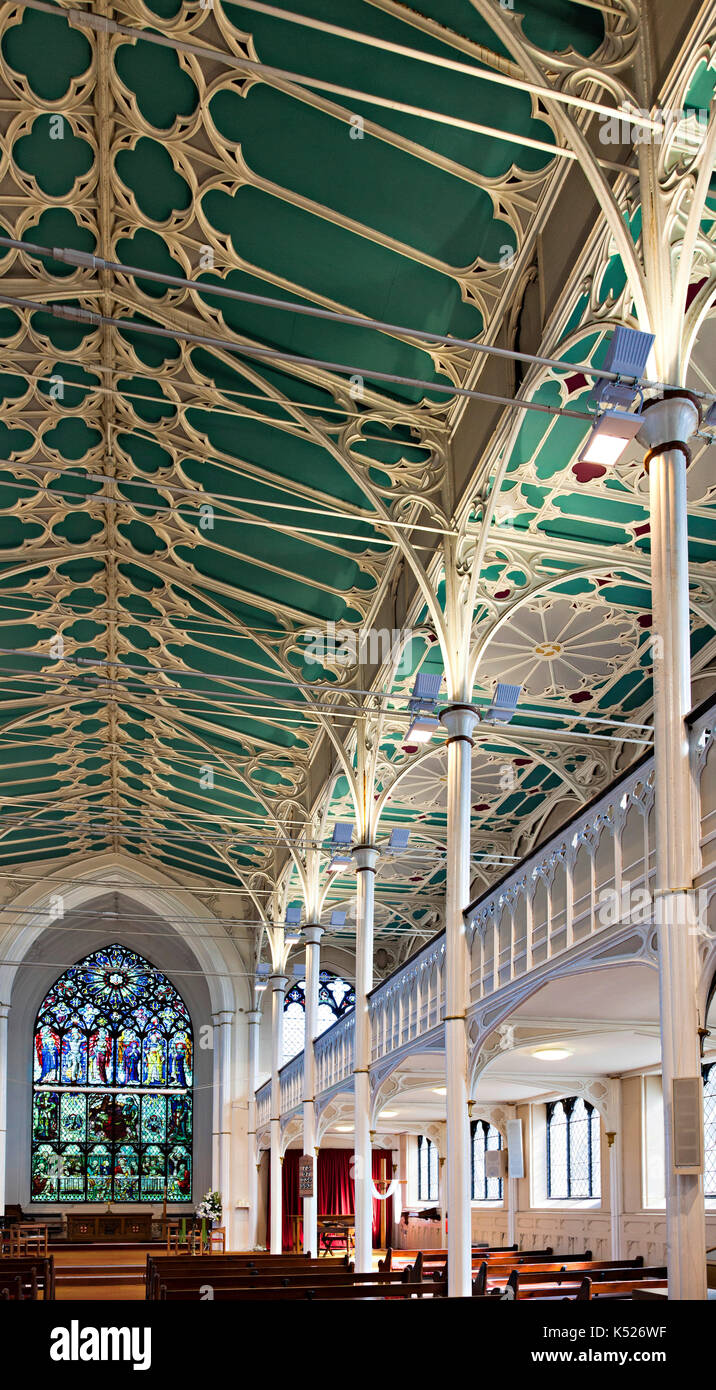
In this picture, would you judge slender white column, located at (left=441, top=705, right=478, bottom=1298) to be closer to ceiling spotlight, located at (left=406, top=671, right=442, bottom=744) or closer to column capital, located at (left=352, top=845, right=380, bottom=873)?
ceiling spotlight, located at (left=406, top=671, right=442, bottom=744)

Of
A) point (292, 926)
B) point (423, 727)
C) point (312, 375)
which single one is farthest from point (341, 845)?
point (312, 375)

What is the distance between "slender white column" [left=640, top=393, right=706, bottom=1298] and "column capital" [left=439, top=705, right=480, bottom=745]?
5.54 meters

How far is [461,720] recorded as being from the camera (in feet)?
44.4

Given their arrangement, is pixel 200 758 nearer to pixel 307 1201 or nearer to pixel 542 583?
pixel 307 1201

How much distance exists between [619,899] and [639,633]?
27.0 ft

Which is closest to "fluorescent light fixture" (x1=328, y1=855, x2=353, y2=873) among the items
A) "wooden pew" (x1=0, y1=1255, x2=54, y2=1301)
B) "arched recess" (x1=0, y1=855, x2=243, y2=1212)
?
"wooden pew" (x1=0, y1=1255, x2=54, y2=1301)

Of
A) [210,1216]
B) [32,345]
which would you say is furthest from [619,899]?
[210,1216]

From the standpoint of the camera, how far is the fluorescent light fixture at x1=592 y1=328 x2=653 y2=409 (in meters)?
7.86

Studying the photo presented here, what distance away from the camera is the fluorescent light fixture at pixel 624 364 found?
25.8 ft

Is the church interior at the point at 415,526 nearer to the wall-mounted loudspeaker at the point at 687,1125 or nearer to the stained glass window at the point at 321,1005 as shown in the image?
the wall-mounted loudspeaker at the point at 687,1125

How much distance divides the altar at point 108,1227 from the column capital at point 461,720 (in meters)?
22.4

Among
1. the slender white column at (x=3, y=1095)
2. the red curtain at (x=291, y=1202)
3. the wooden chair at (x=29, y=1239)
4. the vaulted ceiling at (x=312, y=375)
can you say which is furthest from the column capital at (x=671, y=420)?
the red curtain at (x=291, y=1202)

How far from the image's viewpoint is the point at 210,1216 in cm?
2830

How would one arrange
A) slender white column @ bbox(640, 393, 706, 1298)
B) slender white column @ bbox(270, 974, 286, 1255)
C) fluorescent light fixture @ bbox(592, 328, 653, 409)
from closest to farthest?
1. slender white column @ bbox(640, 393, 706, 1298)
2. fluorescent light fixture @ bbox(592, 328, 653, 409)
3. slender white column @ bbox(270, 974, 286, 1255)
